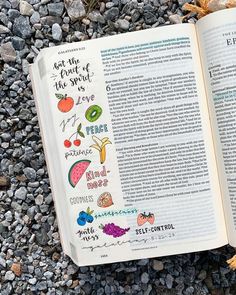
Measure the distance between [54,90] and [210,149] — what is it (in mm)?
251

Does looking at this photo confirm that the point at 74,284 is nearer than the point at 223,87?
No

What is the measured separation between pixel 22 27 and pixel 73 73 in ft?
Answer: 0.47

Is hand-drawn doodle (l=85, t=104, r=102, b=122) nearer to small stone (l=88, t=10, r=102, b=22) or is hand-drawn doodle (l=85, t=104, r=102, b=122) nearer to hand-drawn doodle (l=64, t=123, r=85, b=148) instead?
hand-drawn doodle (l=64, t=123, r=85, b=148)

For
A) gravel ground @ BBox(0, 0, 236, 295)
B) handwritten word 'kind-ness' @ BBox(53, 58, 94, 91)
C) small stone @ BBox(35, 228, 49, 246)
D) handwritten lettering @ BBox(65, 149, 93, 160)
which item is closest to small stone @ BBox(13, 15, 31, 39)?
gravel ground @ BBox(0, 0, 236, 295)

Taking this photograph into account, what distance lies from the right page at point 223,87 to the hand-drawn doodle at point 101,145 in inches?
6.4

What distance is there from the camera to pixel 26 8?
1.04 m

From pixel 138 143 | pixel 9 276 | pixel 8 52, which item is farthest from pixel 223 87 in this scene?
pixel 9 276

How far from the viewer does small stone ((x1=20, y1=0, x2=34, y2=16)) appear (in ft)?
3.40

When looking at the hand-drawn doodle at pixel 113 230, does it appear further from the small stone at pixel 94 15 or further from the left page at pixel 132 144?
the small stone at pixel 94 15

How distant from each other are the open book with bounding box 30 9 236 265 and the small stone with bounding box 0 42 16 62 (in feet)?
0.23

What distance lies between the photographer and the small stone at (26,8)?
1036 millimetres

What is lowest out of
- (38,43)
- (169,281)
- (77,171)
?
(169,281)

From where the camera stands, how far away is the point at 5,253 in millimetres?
1044

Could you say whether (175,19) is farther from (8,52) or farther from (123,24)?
(8,52)
